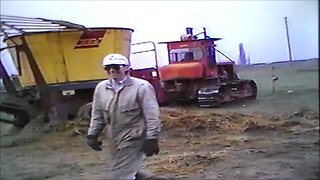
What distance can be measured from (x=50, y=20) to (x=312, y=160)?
280cm

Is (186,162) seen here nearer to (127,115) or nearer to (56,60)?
(127,115)

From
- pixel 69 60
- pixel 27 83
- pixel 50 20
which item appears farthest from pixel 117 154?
pixel 27 83

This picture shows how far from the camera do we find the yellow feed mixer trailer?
5815 millimetres

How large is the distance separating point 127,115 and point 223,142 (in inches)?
87.8

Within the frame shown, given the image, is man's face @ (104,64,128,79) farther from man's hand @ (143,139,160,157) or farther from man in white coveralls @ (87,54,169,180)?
man's hand @ (143,139,160,157)

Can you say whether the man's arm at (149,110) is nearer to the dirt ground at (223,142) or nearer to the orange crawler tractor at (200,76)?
the dirt ground at (223,142)

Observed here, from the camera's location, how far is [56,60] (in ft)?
20.7

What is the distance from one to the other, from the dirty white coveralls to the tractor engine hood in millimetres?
2103

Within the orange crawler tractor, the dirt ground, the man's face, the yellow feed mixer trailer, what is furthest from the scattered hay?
the man's face

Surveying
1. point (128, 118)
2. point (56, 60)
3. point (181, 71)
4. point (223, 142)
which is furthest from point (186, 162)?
point (56, 60)

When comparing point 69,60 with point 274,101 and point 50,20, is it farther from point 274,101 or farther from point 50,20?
point 274,101

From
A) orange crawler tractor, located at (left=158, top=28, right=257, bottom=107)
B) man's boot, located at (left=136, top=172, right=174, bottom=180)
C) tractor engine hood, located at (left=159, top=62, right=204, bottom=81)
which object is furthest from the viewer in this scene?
tractor engine hood, located at (left=159, top=62, right=204, bottom=81)

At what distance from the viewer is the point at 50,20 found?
18.4 feet

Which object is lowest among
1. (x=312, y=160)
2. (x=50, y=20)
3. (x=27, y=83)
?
(x=312, y=160)
